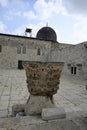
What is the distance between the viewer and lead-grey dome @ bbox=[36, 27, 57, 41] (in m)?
24.6

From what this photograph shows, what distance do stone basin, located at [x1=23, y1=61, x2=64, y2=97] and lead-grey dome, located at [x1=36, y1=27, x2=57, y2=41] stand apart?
2233 cm

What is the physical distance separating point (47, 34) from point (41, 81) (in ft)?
74.6

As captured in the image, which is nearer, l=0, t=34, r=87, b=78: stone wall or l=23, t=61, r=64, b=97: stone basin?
l=23, t=61, r=64, b=97: stone basin

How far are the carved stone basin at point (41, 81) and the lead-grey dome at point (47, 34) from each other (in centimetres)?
2233

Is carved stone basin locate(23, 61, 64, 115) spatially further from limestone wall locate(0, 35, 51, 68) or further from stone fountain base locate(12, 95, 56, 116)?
limestone wall locate(0, 35, 51, 68)

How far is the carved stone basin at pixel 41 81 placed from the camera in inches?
101

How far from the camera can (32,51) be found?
21.3 metres

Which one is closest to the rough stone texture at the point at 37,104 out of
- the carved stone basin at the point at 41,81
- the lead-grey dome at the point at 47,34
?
the carved stone basin at the point at 41,81

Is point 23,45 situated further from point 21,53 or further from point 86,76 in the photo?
point 86,76

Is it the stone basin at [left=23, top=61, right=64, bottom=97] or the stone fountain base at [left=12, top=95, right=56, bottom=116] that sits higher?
the stone basin at [left=23, top=61, right=64, bottom=97]

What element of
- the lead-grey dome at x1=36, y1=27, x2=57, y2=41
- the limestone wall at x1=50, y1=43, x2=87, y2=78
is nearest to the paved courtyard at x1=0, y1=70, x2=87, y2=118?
the limestone wall at x1=50, y1=43, x2=87, y2=78

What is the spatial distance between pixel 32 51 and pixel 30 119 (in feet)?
62.7

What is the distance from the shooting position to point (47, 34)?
24609mm

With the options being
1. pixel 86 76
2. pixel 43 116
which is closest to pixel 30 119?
pixel 43 116
